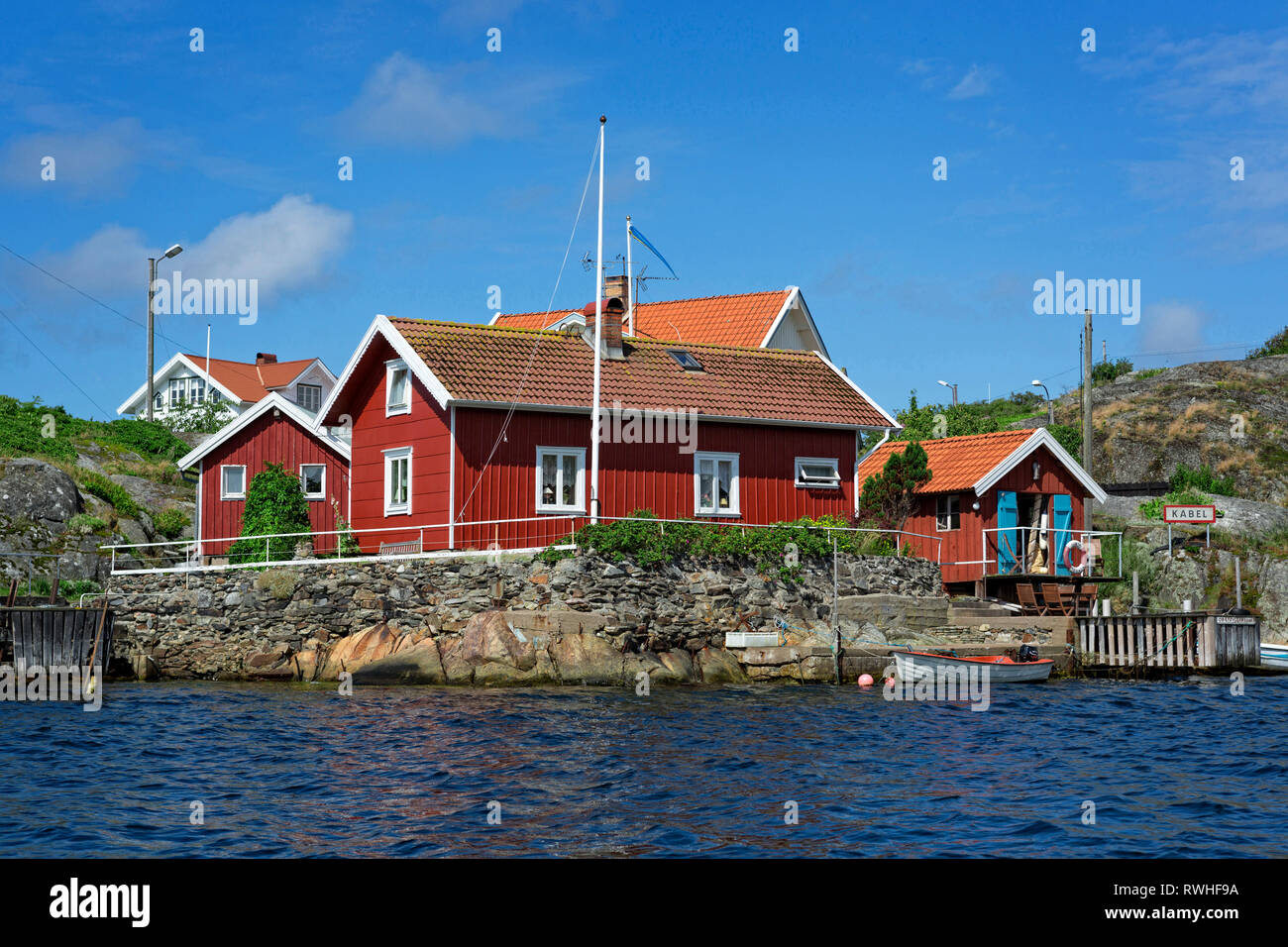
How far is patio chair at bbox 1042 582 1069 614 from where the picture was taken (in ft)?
118

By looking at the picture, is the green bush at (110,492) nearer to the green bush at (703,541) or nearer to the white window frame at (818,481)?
the green bush at (703,541)

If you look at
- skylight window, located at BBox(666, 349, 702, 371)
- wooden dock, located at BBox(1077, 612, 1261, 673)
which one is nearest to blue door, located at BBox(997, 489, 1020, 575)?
wooden dock, located at BBox(1077, 612, 1261, 673)

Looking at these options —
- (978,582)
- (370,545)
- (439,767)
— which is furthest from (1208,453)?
(439,767)

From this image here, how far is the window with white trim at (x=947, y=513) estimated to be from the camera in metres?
38.1

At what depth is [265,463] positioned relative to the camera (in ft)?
130

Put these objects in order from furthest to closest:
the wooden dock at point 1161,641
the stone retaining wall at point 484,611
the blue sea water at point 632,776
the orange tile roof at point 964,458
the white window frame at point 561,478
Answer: the orange tile roof at point 964,458 < the wooden dock at point 1161,641 < the white window frame at point 561,478 < the stone retaining wall at point 484,611 < the blue sea water at point 632,776

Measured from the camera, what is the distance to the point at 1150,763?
1953 cm

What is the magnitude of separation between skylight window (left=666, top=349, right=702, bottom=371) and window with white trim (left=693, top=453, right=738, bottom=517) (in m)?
3.00

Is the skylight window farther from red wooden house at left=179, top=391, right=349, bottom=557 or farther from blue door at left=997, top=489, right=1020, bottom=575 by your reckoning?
red wooden house at left=179, top=391, right=349, bottom=557

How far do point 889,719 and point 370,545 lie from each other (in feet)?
54.1

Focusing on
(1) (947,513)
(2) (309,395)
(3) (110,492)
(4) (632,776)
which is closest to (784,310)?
(1) (947,513)

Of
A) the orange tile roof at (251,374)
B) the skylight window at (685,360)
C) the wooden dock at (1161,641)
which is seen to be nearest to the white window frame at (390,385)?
the skylight window at (685,360)

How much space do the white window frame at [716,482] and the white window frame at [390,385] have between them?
789 cm

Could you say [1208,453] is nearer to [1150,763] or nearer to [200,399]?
[1150,763]
